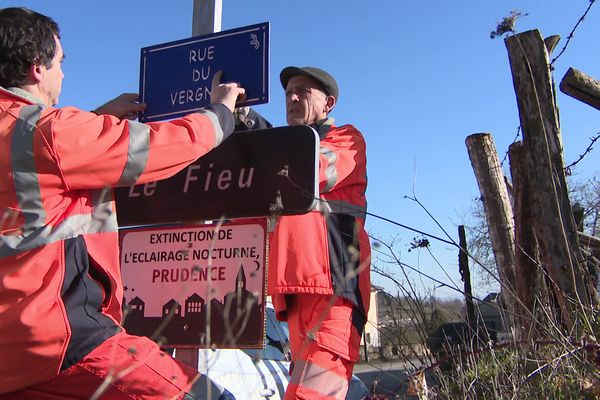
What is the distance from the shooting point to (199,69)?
3.21 metres

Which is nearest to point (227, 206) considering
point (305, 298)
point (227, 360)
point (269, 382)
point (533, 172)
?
point (305, 298)

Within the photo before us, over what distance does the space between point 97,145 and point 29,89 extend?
0.38 meters

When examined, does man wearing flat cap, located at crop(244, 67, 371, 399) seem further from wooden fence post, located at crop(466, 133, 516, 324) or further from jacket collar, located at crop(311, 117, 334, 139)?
wooden fence post, located at crop(466, 133, 516, 324)

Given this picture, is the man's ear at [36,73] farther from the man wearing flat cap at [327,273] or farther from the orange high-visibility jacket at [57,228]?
the man wearing flat cap at [327,273]

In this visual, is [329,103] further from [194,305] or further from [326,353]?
[326,353]

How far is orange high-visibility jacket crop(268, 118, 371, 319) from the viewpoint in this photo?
9.27ft

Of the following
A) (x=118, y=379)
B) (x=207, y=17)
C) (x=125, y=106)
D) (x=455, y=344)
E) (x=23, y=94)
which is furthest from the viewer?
(x=455, y=344)

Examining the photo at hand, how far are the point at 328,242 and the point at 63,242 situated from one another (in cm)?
139

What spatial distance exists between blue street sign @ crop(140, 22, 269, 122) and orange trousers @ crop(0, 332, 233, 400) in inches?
54.3

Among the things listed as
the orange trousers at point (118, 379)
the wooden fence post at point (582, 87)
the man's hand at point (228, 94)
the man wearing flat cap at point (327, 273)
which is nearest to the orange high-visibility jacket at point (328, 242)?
the man wearing flat cap at point (327, 273)

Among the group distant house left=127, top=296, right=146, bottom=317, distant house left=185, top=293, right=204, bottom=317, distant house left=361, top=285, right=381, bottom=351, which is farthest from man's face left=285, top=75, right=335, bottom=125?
distant house left=127, top=296, right=146, bottom=317

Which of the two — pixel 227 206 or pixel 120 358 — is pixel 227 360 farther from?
pixel 120 358

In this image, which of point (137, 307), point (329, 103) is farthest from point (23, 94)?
point (329, 103)

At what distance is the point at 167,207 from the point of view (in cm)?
299
